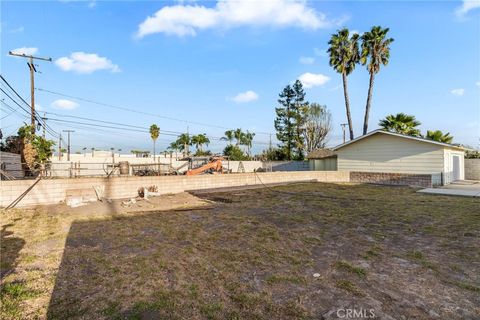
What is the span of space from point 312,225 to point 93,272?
489cm

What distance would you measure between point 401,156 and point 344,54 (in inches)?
495

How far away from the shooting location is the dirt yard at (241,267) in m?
2.82

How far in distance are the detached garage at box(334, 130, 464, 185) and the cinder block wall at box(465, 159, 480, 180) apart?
1.01 meters

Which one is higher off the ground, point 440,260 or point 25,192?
point 25,192

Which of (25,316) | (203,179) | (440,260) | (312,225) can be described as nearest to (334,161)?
(203,179)

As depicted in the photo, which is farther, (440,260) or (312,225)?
(312,225)

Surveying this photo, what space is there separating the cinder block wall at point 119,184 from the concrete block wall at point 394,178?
6.16 meters

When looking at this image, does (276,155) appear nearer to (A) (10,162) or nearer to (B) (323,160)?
(B) (323,160)

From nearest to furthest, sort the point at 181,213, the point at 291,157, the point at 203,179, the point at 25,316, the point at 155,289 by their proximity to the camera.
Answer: the point at 25,316, the point at 155,289, the point at 181,213, the point at 203,179, the point at 291,157

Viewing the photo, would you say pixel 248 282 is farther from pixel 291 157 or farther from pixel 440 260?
pixel 291 157

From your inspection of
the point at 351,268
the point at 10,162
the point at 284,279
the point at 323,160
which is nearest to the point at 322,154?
the point at 323,160

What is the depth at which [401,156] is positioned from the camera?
16.8 metres

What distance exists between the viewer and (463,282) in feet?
11.0

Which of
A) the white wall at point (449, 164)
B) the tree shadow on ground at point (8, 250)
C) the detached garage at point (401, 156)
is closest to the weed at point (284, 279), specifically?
the tree shadow on ground at point (8, 250)
